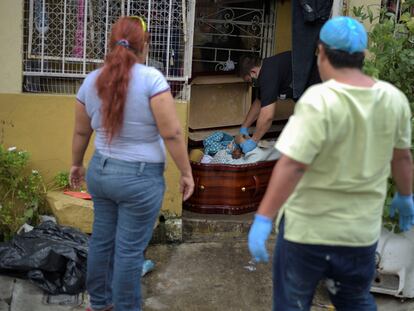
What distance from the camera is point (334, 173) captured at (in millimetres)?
2436

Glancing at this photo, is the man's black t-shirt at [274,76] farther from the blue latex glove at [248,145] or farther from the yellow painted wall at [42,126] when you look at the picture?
the yellow painted wall at [42,126]

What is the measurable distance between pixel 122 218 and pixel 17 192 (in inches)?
67.4

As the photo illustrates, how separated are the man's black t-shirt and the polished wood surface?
63 centimetres

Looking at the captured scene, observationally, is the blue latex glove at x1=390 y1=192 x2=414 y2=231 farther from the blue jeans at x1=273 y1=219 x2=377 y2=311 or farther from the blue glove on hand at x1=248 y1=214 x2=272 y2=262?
the blue glove on hand at x1=248 y1=214 x2=272 y2=262

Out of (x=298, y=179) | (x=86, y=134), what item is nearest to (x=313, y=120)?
(x=298, y=179)

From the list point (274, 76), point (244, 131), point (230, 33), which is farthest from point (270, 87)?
point (230, 33)

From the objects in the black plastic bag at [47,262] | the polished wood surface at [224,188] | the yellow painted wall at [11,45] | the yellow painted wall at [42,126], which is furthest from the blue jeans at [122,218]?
the polished wood surface at [224,188]

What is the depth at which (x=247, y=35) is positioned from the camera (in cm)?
627

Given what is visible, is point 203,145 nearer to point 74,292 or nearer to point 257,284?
point 257,284

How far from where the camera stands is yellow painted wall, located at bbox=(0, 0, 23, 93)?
444cm

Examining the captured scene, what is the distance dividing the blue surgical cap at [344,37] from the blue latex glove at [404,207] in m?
0.81

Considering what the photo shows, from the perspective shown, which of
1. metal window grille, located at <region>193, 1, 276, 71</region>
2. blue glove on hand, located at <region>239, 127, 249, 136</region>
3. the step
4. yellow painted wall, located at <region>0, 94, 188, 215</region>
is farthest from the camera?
metal window grille, located at <region>193, 1, 276, 71</region>

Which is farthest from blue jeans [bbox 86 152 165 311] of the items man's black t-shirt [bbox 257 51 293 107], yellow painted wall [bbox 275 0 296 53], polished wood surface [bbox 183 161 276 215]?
yellow painted wall [bbox 275 0 296 53]

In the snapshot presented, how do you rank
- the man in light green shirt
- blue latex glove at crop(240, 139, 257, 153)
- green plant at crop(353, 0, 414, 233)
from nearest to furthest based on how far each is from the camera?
the man in light green shirt
green plant at crop(353, 0, 414, 233)
blue latex glove at crop(240, 139, 257, 153)
